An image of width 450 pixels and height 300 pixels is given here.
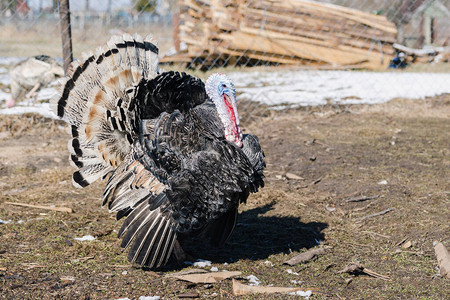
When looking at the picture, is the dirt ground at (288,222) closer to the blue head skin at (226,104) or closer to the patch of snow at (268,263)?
A: the patch of snow at (268,263)

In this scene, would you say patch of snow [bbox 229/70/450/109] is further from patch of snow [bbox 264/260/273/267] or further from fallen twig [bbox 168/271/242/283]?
fallen twig [bbox 168/271/242/283]

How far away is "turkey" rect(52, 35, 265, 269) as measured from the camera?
11.0 ft

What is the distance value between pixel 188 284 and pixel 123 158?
43.4 inches

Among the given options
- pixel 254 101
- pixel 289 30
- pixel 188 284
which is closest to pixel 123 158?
pixel 188 284

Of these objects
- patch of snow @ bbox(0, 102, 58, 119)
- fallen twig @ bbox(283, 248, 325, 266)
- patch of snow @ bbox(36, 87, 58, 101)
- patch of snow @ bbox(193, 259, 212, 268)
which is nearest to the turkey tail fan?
patch of snow @ bbox(193, 259, 212, 268)

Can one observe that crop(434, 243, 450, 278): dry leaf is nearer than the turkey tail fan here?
Yes

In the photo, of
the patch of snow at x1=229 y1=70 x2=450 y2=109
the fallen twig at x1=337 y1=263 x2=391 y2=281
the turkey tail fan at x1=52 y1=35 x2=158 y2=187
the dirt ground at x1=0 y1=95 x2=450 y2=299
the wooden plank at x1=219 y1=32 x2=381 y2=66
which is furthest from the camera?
the wooden plank at x1=219 y1=32 x2=381 y2=66

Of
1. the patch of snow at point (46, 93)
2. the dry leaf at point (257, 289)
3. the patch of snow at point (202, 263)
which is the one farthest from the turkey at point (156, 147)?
the patch of snow at point (46, 93)

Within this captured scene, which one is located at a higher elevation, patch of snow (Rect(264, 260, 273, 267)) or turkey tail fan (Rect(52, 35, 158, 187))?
turkey tail fan (Rect(52, 35, 158, 187))

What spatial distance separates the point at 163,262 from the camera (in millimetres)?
3500

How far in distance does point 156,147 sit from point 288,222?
1.61 meters

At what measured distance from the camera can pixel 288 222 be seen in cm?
448

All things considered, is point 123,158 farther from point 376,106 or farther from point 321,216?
point 376,106

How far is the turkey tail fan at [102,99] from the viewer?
378 centimetres
